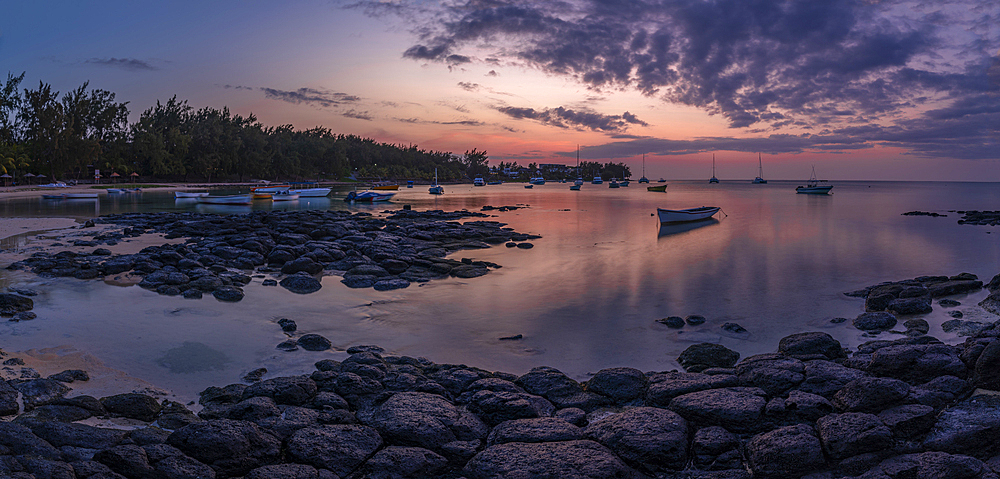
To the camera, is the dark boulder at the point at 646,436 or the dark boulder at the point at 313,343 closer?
the dark boulder at the point at 646,436

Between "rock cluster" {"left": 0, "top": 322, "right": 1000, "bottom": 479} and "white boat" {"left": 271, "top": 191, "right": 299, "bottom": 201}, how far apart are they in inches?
2273

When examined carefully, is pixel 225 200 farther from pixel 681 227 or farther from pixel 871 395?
pixel 871 395

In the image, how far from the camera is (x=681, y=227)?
1378 inches

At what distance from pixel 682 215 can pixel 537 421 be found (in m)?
33.2

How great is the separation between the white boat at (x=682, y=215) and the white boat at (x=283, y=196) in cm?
4370

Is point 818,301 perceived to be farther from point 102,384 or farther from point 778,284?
point 102,384

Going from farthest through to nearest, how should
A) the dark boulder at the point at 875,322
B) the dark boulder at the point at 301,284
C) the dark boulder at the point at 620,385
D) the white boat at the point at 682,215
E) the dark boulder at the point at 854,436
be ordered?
1. the white boat at the point at 682,215
2. the dark boulder at the point at 301,284
3. the dark boulder at the point at 875,322
4. the dark boulder at the point at 620,385
5. the dark boulder at the point at 854,436

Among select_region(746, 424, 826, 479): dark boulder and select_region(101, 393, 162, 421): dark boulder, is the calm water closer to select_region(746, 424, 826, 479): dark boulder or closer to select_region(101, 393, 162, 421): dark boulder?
select_region(101, 393, 162, 421): dark boulder

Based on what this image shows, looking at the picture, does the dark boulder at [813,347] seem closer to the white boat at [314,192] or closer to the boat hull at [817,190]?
the white boat at [314,192]

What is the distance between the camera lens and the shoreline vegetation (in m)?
4.76

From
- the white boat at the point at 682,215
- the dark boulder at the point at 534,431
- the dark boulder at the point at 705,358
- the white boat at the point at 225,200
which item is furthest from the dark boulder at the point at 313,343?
the white boat at the point at 225,200

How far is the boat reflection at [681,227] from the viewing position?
31.7 m

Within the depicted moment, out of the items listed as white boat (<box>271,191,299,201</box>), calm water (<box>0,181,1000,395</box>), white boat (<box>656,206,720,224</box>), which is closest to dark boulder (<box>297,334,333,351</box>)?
calm water (<box>0,181,1000,395</box>)

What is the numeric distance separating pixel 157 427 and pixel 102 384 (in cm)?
204
